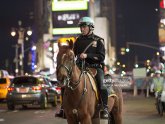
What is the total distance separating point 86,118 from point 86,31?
5.70 ft

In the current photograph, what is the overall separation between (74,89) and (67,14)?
120093 millimetres

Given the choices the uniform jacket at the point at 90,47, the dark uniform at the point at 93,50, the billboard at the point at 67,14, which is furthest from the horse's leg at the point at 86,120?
the billboard at the point at 67,14

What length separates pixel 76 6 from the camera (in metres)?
128

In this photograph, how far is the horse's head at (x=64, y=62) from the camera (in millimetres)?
7762

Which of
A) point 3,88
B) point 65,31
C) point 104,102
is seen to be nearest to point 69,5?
point 65,31

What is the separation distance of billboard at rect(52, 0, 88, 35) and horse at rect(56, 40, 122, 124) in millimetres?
114729

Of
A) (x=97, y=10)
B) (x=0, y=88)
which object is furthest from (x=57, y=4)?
(x=0, y=88)

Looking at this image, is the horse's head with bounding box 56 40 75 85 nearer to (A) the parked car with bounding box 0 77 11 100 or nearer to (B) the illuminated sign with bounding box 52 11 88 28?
(A) the parked car with bounding box 0 77 11 100

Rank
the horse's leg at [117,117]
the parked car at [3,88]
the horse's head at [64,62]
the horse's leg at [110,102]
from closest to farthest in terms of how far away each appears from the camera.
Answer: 1. the horse's head at [64,62]
2. the horse's leg at [110,102]
3. the horse's leg at [117,117]
4. the parked car at [3,88]

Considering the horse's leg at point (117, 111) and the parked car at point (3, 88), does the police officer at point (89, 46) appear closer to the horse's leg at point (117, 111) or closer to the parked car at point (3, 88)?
the horse's leg at point (117, 111)

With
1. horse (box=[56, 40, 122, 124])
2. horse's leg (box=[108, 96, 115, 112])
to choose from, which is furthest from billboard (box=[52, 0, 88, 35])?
horse (box=[56, 40, 122, 124])

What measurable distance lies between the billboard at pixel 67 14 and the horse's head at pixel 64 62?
379ft

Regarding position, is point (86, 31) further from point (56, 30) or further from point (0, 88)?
point (56, 30)

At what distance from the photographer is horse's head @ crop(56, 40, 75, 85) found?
7.76 meters
